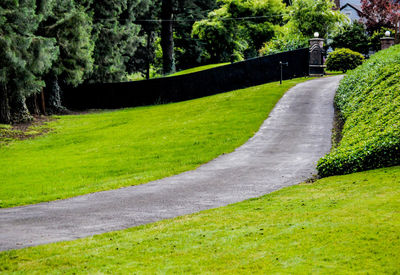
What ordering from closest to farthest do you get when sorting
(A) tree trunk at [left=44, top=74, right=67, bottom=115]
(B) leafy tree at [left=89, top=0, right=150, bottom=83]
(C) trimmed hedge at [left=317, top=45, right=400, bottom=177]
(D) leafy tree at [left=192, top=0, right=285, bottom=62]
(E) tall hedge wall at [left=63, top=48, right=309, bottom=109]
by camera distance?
(C) trimmed hedge at [left=317, top=45, right=400, bottom=177]
(E) tall hedge wall at [left=63, top=48, right=309, bottom=109]
(A) tree trunk at [left=44, top=74, right=67, bottom=115]
(B) leafy tree at [left=89, top=0, right=150, bottom=83]
(D) leafy tree at [left=192, top=0, right=285, bottom=62]

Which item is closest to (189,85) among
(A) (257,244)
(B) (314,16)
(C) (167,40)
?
(B) (314,16)

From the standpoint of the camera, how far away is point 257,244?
291 inches

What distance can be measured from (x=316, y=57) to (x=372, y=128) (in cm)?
2158

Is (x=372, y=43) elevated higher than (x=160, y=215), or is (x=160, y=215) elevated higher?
(x=372, y=43)

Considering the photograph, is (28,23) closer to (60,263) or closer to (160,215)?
(160,215)

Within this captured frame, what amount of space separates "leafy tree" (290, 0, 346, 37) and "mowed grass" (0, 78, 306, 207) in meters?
10.4

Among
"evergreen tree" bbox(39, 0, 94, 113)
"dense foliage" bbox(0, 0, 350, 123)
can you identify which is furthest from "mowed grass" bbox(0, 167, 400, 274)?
"evergreen tree" bbox(39, 0, 94, 113)

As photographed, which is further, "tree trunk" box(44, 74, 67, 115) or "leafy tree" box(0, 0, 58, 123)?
"tree trunk" box(44, 74, 67, 115)

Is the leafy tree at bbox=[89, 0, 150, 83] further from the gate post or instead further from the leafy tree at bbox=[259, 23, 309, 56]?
the gate post

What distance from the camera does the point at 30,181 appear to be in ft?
51.8

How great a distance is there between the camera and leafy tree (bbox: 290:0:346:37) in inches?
1567

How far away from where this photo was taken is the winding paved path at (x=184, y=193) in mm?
9664

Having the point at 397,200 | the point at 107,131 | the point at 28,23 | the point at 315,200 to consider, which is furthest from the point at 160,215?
the point at 28,23

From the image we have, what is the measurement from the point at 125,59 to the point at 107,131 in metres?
18.9
